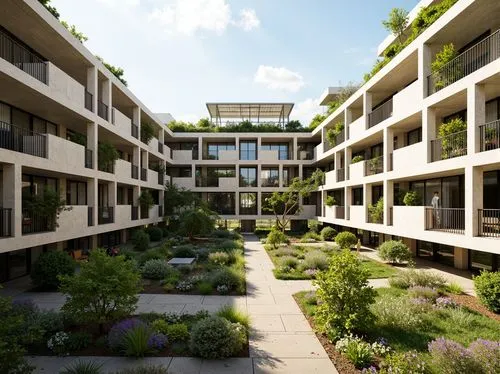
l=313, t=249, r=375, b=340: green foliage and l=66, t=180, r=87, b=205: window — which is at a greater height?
l=66, t=180, r=87, b=205: window

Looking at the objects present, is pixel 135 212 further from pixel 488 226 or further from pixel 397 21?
pixel 397 21

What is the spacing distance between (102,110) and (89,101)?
1.77m

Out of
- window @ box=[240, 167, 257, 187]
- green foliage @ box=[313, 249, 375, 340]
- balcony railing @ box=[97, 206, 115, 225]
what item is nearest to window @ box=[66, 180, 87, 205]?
balcony railing @ box=[97, 206, 115, 225]

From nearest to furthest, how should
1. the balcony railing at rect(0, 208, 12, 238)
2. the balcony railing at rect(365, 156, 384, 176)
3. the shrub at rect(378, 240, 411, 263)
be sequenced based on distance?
the balcony railing at rect(0, 208, 12, 238) → the shrub at rect(378, 240, 411, 263) → the balcony railing at rect(365, 156, 384, 176)

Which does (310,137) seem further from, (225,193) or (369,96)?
(369,96)

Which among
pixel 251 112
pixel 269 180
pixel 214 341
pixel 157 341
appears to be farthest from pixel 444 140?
pixel 251 112

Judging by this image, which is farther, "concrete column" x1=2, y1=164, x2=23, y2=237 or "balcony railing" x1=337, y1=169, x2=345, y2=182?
"balcony railing" x1=337, y1=169, x2=345, y2=182

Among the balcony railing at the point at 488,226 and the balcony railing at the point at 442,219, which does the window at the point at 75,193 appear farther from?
the balcony railing at the point at 488,226

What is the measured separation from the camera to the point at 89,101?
17469mm

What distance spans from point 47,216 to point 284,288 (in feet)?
34.9

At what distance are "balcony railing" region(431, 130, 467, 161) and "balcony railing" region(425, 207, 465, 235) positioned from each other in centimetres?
255

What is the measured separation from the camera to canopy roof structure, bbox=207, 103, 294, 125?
3654cm

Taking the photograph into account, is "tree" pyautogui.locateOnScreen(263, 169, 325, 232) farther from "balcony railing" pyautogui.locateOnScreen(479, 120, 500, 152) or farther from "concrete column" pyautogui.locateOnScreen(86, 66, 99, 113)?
"balcony railing" pyautogui.locateOnScreen(479, 120, 500, 152)

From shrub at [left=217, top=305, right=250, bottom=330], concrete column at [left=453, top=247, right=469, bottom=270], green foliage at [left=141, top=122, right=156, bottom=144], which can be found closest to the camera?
shrub at [left=217, top=305, right=250, bottom=330]
